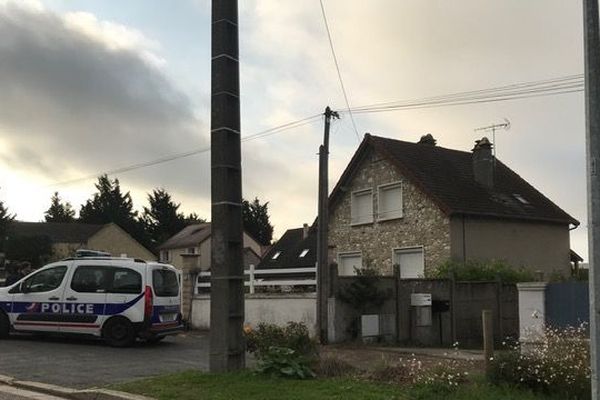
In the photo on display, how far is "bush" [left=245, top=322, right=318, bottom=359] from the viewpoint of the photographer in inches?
408

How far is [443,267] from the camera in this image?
23.0m

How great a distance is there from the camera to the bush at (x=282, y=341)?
10375mm

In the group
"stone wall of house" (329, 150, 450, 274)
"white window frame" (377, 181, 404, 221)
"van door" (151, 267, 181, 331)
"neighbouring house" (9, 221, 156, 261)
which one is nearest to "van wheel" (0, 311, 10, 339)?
"van door" (151, 267, 181, 331)

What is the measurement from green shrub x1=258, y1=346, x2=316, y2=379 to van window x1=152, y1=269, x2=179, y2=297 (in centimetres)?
554

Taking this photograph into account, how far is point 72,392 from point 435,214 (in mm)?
18468

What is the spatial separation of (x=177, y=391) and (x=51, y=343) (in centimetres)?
711

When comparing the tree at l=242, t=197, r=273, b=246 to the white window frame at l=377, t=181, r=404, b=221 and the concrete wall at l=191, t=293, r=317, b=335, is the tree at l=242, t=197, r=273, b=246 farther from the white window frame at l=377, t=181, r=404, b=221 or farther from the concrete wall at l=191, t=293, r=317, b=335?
the concrete wall at l=191, t=293, r=317, b=335

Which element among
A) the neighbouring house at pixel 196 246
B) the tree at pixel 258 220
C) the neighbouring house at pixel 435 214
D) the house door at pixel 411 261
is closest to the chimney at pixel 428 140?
the neighbouring house at pixel 435 214

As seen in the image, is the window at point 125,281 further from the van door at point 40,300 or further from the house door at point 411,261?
the house door at point 411,261

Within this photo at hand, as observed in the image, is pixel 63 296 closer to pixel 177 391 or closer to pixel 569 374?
pixel 177 391

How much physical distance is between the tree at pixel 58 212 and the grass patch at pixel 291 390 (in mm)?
88480

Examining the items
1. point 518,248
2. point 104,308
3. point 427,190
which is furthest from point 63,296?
point 518,248

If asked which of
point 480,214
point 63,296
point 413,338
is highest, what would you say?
point 480,214

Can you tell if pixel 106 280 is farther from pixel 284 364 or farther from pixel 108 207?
pixel 108 207
